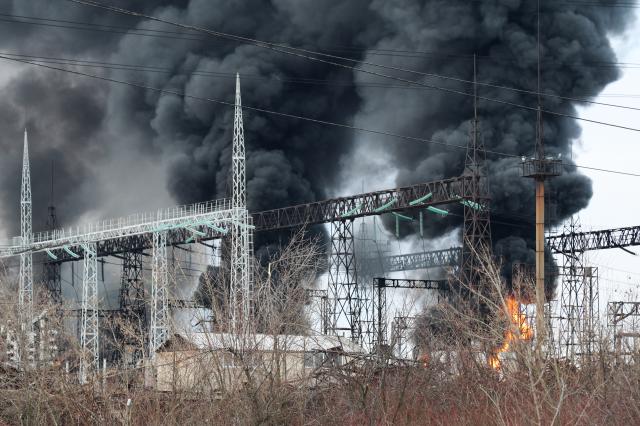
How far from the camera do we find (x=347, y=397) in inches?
928

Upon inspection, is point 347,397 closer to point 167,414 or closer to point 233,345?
point 233,345

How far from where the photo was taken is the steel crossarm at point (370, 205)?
45500 mm

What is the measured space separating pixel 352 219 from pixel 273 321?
27690mm

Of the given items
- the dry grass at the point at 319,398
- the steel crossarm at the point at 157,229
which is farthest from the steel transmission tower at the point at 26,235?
the dry grass at the point at 319,398

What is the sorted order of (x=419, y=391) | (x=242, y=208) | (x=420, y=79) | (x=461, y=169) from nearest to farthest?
(x=419, y=391) < (x=242, y=208) < (x=461, y=169) < (x=420, y=79)

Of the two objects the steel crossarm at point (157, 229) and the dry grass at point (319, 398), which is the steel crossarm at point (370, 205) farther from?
the dry grass at point (319, 398)

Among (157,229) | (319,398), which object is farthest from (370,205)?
(319,398)

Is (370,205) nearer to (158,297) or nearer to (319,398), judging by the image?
(158,297)

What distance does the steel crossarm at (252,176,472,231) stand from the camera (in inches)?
1791

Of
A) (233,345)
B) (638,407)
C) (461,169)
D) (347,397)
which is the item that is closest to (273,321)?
(233,345)

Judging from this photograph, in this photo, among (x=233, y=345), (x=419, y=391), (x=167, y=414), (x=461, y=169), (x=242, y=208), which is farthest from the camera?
(x=461, y=169)

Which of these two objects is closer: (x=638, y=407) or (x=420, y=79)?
(x=638, y=407)

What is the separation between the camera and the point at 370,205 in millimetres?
49406

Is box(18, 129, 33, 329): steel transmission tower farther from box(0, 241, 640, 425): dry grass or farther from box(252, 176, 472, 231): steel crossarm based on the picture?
box(0, 241, 640, 425): dry grass
